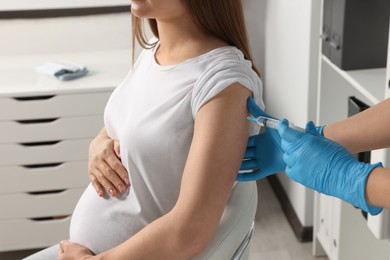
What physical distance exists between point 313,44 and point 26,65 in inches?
49.1

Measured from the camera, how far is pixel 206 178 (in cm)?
106

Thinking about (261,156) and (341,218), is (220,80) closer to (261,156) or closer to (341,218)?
(261,156)

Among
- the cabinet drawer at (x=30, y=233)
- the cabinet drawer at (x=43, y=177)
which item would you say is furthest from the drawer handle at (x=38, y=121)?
the cabinet drawer at (x=30, y=233)

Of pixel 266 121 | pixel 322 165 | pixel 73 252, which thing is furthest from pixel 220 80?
pixel 73 252

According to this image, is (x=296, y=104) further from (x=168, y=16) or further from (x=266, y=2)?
(x=168, y=16)

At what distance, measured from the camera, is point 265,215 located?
2689 mm

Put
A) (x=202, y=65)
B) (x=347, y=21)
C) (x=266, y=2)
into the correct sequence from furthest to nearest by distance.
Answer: (x=266, y=2), (x=347, y=21), (x=202, y=65)

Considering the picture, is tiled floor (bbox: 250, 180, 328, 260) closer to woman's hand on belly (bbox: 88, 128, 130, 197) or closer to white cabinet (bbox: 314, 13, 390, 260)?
white cabinet (bbox: 314, 13, 390, 260)

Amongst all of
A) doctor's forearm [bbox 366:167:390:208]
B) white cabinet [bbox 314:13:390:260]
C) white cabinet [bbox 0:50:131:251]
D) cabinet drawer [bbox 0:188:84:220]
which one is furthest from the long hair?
cabinet drawer [bbox 0:188:84:220]

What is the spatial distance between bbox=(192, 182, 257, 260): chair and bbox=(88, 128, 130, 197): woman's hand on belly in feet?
0.82

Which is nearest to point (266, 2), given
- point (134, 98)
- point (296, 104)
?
point (296, 104)

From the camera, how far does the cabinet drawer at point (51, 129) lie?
2271mm

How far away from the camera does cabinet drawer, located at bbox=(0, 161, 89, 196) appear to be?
2.32m

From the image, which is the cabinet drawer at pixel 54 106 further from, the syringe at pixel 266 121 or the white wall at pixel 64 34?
the syringe at pixel 266 121
